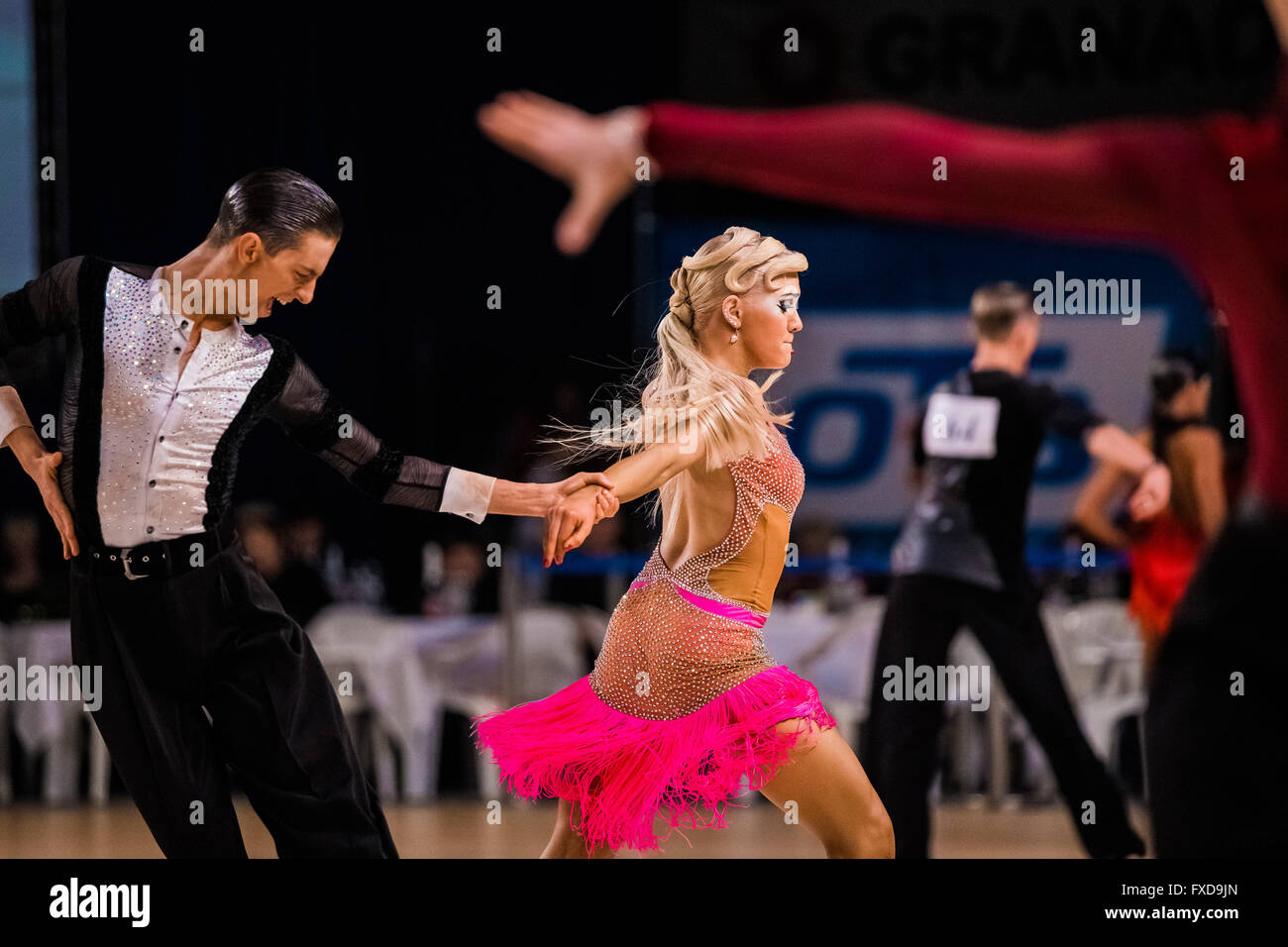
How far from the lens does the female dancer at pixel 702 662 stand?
3.09 meters

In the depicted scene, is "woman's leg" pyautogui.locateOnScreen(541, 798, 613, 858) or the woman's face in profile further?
the woman's face in profile

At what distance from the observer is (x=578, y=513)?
302 centimetres

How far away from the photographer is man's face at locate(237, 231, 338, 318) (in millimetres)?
3266

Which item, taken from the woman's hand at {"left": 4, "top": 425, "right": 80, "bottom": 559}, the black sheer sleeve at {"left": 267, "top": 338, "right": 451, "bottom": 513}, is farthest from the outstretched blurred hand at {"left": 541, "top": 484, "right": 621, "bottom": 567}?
the woman's hand at {"left": 4, "top": 425, "right": 80, "bottom": 559}

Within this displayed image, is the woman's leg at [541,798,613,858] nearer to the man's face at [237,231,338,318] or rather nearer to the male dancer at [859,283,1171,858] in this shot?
the man's face at [237,231,338,318]

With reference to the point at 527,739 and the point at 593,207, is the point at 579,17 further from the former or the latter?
the point at 593,207

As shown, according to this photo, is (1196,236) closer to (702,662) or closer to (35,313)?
(702,662)

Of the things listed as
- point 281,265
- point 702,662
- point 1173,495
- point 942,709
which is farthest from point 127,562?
point 1173,495

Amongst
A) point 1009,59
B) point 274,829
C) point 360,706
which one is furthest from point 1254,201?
point 1009,59

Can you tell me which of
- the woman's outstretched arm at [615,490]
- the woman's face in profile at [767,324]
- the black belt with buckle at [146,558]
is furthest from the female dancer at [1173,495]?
the black belt with buckle at [146,558]

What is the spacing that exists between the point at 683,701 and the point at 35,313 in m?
1.63

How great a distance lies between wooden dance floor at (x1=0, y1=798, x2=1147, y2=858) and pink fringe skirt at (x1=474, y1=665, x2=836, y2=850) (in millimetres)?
1975

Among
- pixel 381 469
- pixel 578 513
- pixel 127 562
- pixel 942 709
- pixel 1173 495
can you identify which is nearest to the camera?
pixel 578 513

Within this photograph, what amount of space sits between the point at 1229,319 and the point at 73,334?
2.39 meters
